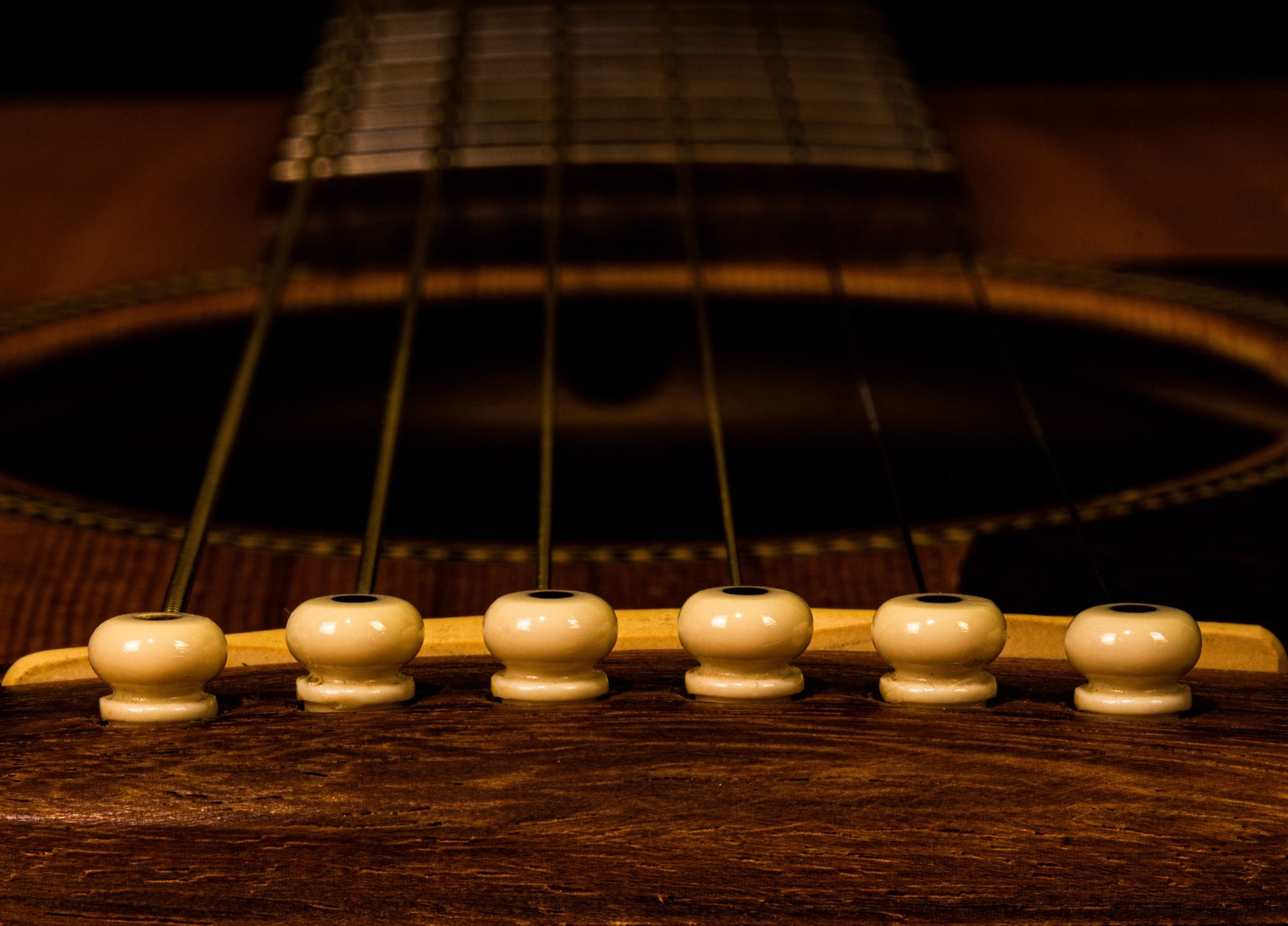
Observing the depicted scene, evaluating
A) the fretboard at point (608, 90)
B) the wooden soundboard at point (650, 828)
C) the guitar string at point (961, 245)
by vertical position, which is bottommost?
the guitar string at point (961, 245)

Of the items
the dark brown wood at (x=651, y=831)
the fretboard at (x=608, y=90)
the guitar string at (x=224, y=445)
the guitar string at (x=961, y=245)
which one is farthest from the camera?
the fretboard at (x=608, y=90)

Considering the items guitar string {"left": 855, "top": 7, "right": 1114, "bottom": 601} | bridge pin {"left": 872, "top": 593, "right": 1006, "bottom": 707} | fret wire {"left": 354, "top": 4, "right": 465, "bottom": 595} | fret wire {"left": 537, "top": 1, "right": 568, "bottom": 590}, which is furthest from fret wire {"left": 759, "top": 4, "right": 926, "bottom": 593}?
bridge pin {"left": 872, "top": 593, "right": 1006, "bottom": 707}

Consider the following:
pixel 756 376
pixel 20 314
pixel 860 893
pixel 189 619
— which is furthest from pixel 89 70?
pixel 860 893

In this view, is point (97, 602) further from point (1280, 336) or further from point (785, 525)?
point (1280, 336)

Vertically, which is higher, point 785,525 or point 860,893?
point 860,893

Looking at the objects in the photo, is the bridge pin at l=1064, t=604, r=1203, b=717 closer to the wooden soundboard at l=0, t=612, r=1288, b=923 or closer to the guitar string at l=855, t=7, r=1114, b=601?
the wooden soundboard at l=0, t=612, r=1288, b=923

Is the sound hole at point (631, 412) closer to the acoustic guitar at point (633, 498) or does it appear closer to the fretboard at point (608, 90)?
the acoustic guitar at point (633, 498)

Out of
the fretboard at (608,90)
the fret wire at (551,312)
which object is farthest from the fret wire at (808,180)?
the fret wire at (551,312)
